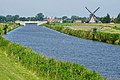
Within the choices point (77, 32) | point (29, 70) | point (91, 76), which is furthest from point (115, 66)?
point (77, 32)

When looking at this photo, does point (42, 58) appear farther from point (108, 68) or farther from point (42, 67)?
point (108, 68)

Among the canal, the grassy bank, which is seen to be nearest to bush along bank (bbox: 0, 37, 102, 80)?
the grassy bank

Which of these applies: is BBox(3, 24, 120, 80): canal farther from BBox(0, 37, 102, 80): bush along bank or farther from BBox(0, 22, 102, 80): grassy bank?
BBox(0, 22, 102, 80): grassy bank

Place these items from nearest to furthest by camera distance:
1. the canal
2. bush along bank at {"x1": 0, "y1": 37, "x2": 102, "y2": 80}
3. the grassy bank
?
1. the grassy bank
2. bush along bank at {"x1": 0, "y1": 37, "x2": 102, "y2": 80}
3. the canal

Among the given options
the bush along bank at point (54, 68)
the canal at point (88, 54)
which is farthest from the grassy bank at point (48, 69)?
the canal at point (88, 54)

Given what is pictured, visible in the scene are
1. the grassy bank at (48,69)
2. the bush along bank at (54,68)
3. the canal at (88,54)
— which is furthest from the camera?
the canal at (88,54)

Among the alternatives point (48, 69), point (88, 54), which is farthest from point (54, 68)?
point (88, 54)

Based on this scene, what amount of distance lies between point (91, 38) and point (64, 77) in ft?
256

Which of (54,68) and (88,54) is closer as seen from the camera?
(54,68)

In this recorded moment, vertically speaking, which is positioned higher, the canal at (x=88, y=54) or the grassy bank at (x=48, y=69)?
the grassy bank at (x=48, y=69)

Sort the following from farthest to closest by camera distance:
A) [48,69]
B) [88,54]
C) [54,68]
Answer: [88,54], [48,69], [54,68]

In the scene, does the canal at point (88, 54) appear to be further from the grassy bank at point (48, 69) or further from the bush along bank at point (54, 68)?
the grassy bank at point (48, 69)

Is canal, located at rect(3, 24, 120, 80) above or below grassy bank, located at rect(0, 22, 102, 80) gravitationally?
below

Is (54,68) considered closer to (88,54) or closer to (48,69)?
(48,69)
